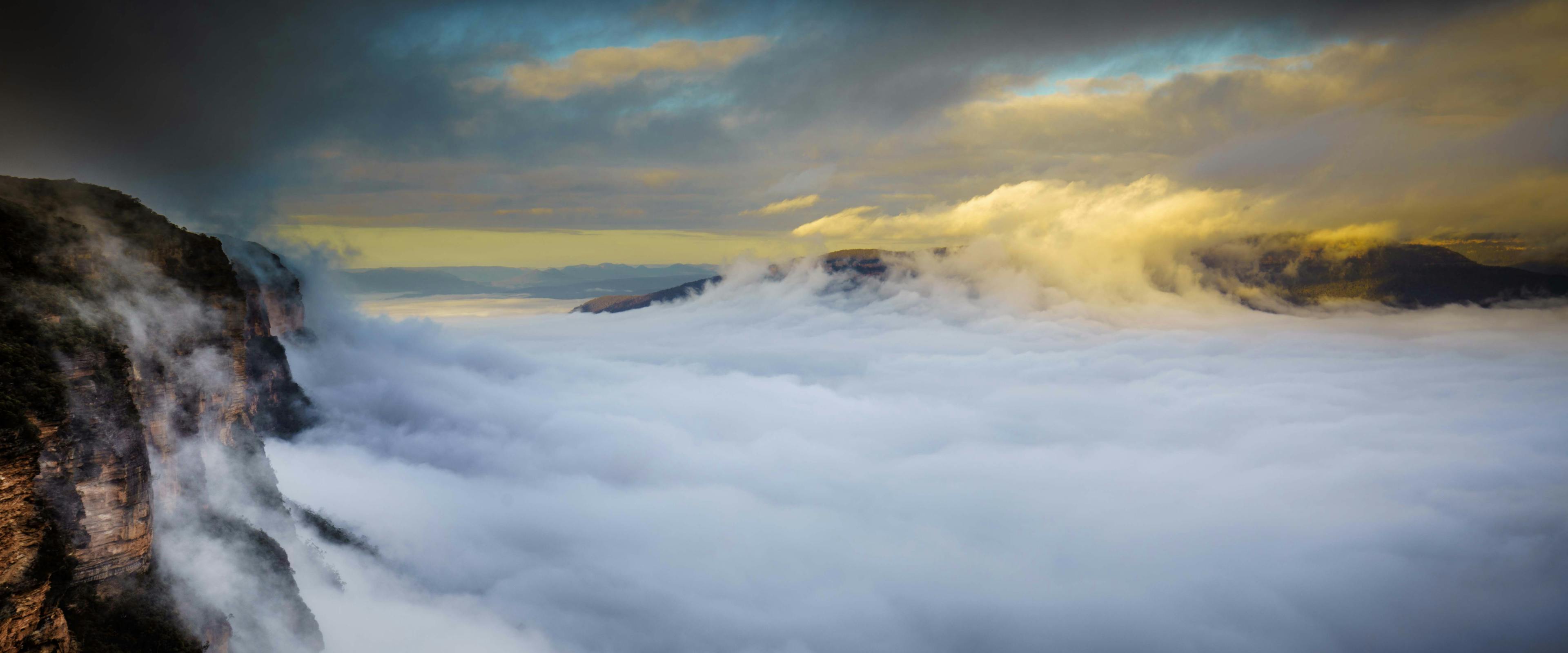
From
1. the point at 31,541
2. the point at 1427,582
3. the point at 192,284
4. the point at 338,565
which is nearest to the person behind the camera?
the point at 31,541

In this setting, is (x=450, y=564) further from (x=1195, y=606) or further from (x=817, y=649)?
(x=1195, y=606)

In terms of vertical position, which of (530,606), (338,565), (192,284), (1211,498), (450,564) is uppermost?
(192,284)

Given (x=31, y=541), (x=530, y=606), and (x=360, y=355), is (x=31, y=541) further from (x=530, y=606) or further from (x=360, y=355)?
(x=360, y=355)

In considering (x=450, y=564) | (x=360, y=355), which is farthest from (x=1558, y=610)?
(x=360, y=355)

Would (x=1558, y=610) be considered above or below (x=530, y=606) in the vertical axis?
below

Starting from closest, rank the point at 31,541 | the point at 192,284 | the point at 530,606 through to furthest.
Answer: the point at 31,541, the point at 192,284, the point at 530,606

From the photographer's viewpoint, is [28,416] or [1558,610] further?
[1558,610]

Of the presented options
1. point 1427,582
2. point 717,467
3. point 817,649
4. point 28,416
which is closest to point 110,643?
point 28,416
